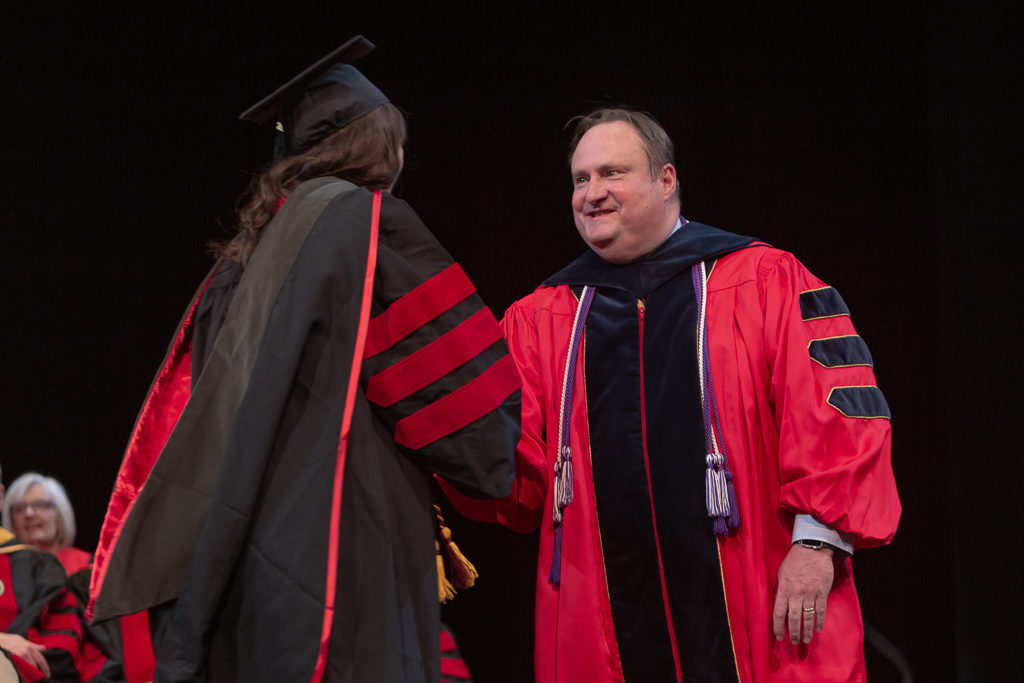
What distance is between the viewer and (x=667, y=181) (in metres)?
2.43

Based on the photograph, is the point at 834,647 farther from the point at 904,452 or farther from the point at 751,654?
the point at 904,452

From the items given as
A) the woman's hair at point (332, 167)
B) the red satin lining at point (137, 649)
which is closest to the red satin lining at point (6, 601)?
the red satin lining at point (137, 649)

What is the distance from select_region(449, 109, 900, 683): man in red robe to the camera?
1.98 meters

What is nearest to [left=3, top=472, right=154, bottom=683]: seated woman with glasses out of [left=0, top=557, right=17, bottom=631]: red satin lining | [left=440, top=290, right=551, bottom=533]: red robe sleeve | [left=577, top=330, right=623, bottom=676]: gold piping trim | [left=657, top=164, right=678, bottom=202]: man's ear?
[left=0, top=557, right=17, bottom=631]: red satin lining

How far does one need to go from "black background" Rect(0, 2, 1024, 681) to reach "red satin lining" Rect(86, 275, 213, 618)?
232cm

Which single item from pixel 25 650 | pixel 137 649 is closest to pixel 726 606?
pixel 25 650

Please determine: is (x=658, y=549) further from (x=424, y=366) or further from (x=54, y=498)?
(x=54, y=498)

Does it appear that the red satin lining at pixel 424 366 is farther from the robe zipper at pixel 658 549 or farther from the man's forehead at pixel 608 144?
the man's forehead at pixel 608 144

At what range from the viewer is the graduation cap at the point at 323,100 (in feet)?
5.77

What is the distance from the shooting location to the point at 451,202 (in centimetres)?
412

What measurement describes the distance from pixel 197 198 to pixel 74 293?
79 centimetres

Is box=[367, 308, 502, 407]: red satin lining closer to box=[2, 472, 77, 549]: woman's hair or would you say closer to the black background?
the black background

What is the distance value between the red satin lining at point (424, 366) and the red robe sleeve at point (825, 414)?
76cm

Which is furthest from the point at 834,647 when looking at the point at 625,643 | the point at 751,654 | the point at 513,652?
the point at 513,652
